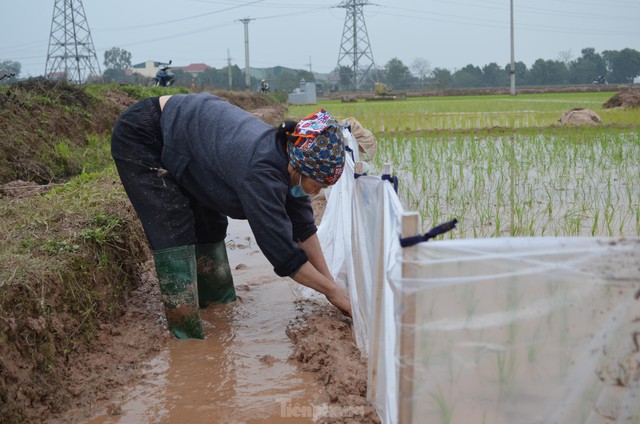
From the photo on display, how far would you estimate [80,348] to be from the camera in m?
2.90

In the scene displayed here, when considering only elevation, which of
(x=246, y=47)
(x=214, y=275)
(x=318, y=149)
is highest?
(x=246, y=47)

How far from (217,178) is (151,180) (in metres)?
0.38

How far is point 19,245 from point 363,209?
5.31 feet

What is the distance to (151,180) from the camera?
2979mm

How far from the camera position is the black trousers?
2.96 meters

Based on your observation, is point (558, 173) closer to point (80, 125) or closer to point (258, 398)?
point (258, 398)

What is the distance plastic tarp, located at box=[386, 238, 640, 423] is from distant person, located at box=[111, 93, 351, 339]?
3.15 ft

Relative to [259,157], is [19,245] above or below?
below

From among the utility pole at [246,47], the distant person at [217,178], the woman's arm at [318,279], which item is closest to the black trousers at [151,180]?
the distant person at [217,178]

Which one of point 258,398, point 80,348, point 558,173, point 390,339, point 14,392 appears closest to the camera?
point 390,339

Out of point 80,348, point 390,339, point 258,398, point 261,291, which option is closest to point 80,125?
point 261,291

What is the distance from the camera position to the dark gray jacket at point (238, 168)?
2.47 meters

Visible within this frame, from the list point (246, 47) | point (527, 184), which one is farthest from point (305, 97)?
point (527, 184)

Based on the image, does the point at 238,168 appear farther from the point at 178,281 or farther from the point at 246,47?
the point at 246,47
